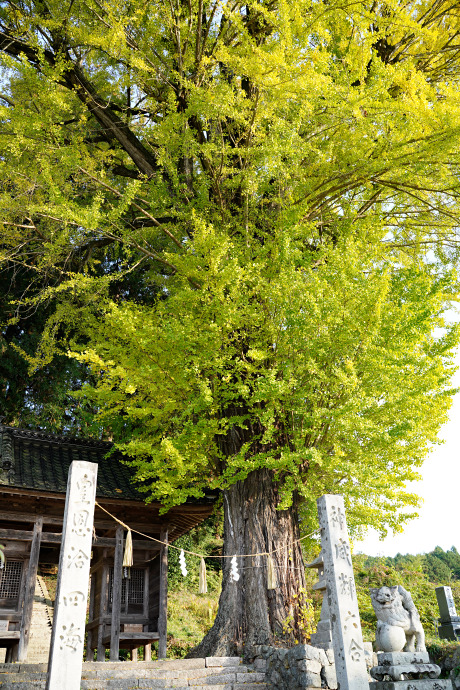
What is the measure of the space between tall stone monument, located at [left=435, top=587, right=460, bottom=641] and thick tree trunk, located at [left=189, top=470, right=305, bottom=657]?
19.5ft

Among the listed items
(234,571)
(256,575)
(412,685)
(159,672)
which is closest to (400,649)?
(412,685)

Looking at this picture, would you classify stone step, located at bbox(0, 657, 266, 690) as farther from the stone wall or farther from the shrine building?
the shrine building

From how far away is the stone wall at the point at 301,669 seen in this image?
6.93 m

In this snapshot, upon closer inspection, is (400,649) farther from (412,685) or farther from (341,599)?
(341,599)

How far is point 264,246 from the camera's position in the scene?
33.2ft

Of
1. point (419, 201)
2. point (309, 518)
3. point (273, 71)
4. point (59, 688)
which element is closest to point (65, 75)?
point (273, 71)

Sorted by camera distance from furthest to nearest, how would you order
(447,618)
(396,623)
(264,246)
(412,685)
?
(447,618) → (264,246) → (396,623) → (412,685)

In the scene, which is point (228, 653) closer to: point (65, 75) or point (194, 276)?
point (194, 276)

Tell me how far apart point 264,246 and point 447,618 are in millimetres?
10426

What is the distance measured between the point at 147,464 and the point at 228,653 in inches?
131

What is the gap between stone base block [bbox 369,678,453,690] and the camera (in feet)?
20.6

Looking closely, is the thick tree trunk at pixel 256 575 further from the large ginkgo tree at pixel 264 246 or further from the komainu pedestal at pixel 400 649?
the komainu pedestal at pixel 400 649

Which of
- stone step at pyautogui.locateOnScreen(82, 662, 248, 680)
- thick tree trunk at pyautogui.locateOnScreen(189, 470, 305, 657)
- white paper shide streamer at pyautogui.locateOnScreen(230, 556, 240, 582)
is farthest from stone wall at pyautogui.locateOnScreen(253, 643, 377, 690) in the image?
white paper shide streamer at pyautogui.locateOnScreen(230, 556, 240, 582)

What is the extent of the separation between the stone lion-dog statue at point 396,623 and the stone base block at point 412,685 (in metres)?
0.42
